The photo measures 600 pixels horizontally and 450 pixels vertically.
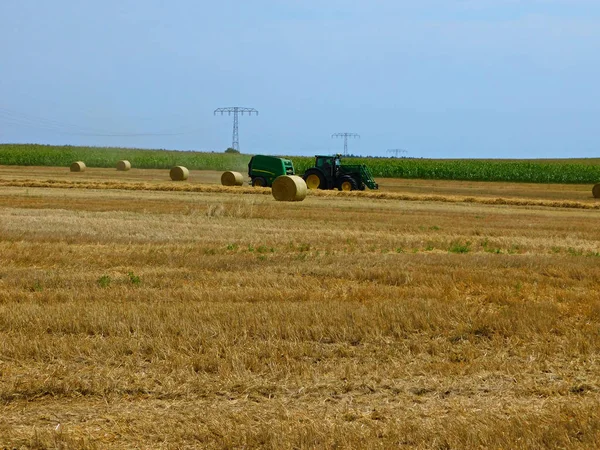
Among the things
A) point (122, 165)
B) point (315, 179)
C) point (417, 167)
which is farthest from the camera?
point (417, 167)

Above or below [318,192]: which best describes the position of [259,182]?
above

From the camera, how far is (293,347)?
707 cm

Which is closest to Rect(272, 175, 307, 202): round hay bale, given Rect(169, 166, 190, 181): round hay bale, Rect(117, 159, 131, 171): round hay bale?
Rect(169, 166, 190, 181): round hay bale

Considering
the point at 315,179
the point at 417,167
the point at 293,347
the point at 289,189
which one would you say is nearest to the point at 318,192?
the point at 315,179

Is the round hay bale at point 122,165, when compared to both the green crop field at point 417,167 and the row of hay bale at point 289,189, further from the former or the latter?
the row of hay bale at point 289,189

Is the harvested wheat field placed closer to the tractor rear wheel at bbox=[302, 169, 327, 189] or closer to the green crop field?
the tractor rear wheel at bbox=[302, 169, 327, 189]

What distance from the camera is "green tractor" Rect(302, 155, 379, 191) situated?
36.7 m

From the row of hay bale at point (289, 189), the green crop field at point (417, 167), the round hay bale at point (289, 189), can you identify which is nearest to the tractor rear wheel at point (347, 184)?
the row of hay bale at point (289, 189)

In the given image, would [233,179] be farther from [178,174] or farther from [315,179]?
[178,174]

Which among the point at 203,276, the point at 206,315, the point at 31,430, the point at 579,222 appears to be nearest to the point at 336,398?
the point at 31,430

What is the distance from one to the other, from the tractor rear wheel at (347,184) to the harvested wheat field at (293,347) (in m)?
21.2

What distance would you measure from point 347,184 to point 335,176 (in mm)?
897

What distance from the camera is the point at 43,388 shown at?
5.94 m

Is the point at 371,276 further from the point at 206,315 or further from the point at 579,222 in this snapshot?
the point at 579,222
